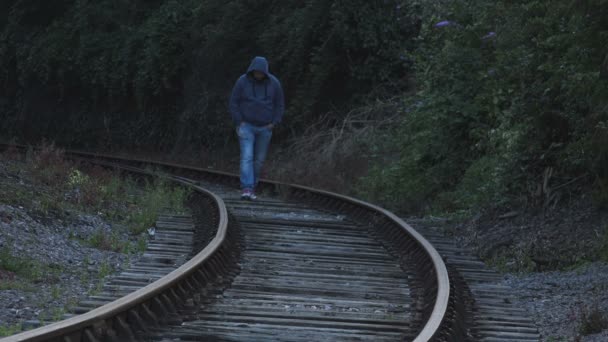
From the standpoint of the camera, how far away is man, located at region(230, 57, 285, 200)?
13.9 metres

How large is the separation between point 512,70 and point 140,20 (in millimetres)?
19118

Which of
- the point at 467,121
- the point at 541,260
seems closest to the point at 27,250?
the point at 541,260

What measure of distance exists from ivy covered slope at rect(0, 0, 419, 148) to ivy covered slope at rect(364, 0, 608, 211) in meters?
2.50

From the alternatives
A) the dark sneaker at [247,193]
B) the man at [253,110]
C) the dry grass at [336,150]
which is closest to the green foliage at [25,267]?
the man at [253,110]

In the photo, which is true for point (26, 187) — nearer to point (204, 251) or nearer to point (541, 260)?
point (204, 251)

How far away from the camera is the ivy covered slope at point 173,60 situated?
2078 cm

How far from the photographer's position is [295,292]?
305 inches

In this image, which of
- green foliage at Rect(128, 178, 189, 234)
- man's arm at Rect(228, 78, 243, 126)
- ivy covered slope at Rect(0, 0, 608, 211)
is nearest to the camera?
ivy covered slope at Rect(0, 0, 608, 211)

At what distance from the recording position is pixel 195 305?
695cm

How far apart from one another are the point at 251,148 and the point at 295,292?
261 inches

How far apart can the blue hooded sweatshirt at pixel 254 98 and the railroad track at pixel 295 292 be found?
6.09 feet

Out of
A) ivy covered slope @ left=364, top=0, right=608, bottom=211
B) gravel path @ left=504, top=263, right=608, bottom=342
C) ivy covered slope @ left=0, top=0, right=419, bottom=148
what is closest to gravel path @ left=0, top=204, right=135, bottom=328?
gravel path @ left=504, top=263, right=608, bottom=342

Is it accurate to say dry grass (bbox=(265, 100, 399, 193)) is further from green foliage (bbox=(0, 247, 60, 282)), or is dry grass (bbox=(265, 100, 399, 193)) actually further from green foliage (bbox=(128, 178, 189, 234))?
green foliage (bbox=(0, 247, 60, 282))

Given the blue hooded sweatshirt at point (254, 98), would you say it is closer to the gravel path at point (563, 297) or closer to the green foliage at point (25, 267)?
the gravel path at point (563, 297)
